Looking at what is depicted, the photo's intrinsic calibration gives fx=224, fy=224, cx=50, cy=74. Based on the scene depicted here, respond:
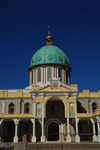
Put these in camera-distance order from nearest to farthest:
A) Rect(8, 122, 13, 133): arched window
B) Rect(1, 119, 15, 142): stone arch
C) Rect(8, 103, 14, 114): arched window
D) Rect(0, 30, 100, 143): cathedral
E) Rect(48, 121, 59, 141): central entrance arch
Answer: Rect(0, 30, 100, 143): cathedral, Rect(48, 121, 59, 141): central entrance arch, Rect(1, 119, 15, 142): stone arch, Rect(8, 122, 13, 133): arched window, Rect(8, 103, 14, 114): arched window

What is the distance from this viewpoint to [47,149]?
28109 mm

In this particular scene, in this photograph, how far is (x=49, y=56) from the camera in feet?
141

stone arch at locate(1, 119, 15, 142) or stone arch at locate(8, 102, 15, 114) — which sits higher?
stone arch at locate(8, 102, 15, 114)

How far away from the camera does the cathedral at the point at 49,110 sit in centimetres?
3381

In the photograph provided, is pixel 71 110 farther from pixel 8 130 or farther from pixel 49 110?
pixel 8 130

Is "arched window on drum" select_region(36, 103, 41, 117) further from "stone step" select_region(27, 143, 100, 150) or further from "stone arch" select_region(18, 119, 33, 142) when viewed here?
"stone step" select_region(27, 143, 100, 150)

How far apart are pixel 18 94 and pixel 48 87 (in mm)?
6578

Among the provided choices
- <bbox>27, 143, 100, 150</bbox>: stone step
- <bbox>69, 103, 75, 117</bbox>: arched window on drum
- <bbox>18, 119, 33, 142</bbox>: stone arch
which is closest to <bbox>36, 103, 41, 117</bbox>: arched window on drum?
<bbox>18, 119, 33, 142</bbox>: stone arch

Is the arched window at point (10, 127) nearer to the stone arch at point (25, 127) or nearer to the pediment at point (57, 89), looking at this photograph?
the stone arch at point (25, 127)

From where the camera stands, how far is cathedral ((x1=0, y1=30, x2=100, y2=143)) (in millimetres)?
33812

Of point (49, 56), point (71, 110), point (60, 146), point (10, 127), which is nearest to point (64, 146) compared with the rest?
point (60, 146)

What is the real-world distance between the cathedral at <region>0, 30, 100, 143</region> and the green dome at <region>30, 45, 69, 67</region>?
0.19m

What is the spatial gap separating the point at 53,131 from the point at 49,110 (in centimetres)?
342

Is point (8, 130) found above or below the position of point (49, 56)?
below
